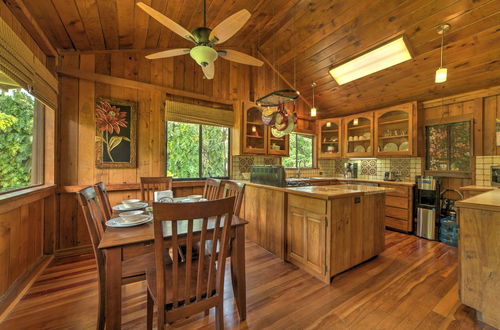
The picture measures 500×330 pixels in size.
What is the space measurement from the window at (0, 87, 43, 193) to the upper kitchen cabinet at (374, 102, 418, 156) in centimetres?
507

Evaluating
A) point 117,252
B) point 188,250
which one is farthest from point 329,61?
point 117,252

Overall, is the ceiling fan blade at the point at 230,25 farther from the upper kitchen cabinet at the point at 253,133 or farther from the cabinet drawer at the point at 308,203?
the upper kitchen cabinet at the point at 253,133

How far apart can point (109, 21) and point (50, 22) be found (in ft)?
1.70

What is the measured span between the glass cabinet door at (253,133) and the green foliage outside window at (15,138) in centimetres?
270

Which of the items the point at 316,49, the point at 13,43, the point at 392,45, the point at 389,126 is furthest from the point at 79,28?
the point at 389,126

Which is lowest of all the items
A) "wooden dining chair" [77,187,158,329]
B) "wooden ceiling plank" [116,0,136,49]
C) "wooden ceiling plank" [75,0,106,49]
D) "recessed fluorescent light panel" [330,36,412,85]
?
"wooden dining chair" [77,187,158,329]

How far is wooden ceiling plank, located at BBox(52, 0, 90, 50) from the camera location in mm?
1937

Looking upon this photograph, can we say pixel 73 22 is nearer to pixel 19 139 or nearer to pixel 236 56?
pixel 19 139

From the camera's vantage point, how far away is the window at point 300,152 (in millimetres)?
4797

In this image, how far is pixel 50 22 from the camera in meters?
2.10

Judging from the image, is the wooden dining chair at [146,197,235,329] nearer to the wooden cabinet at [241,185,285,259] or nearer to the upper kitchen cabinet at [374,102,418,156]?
the wooden cabinet at [241,185,285,259]

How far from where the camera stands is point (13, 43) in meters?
1.58

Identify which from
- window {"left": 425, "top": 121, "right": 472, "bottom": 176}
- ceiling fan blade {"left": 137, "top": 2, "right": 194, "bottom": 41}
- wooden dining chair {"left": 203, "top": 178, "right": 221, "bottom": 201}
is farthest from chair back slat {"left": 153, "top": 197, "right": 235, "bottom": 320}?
window {"left": 425, "top": 121, "right": 472, "bottom": 176}

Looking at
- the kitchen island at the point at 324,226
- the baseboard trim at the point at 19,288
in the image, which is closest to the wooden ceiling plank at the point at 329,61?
the kitchen island at the point at 324,226
